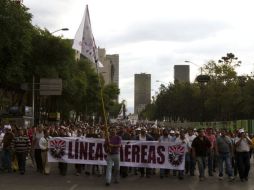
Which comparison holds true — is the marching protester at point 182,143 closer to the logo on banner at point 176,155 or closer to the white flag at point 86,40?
the logo on banner at point 176,155

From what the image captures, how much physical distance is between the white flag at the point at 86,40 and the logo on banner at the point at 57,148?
3210 millimetres

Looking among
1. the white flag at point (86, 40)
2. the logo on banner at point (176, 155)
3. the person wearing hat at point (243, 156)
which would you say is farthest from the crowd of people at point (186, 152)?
the white flag at point (86, 40)

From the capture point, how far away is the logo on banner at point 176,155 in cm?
1919

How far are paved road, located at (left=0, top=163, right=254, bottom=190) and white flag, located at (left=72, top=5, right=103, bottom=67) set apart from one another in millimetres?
4325

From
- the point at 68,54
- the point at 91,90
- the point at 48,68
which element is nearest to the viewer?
the point at 48,68

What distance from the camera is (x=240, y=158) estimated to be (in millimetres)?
18281

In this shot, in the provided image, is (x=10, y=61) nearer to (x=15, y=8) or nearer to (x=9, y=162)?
(x=15, y=8)

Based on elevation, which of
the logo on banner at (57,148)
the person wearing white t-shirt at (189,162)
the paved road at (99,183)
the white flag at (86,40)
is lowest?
the paved road at (99,183)

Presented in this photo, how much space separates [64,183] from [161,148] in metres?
4.07

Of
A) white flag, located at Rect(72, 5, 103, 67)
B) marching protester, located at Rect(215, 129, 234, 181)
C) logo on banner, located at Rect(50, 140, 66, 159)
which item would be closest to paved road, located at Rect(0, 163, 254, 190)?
marching protester, located at Rect(215, 129, 234, 181)

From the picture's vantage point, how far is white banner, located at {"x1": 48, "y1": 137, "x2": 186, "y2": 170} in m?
19.2

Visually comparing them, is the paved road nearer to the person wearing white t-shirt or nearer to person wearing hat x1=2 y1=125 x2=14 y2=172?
the person wearing white t-shirt

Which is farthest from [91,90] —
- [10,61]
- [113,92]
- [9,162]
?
[9,162]

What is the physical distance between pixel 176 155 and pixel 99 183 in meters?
3.43
